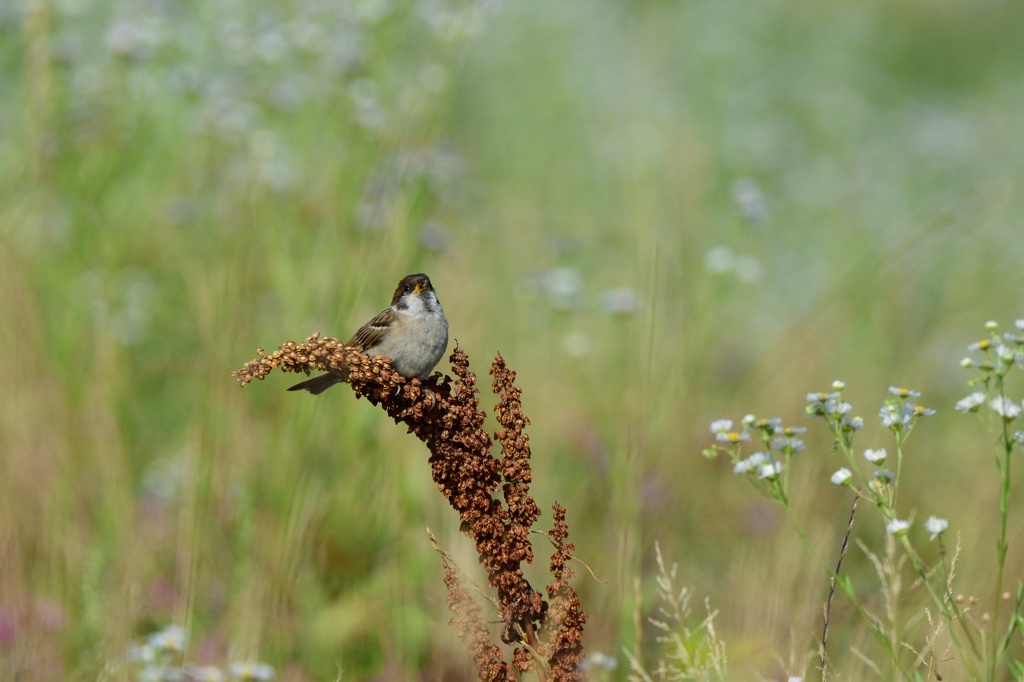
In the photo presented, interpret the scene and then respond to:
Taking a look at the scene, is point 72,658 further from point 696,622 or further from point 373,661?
point 696,622

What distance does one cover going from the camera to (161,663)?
2.59 m

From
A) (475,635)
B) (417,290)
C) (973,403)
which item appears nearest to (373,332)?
(417,290)

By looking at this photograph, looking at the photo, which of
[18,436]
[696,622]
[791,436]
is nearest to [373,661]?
[696,622]

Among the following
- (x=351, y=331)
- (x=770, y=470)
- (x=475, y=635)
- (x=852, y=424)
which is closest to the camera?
(x=475, y=635)

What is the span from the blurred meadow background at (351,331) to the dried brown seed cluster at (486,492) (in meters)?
0.39

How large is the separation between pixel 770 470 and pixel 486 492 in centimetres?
61

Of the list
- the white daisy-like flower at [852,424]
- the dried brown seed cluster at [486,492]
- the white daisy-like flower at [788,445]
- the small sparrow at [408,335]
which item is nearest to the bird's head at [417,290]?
the small sparrow at [408,335]

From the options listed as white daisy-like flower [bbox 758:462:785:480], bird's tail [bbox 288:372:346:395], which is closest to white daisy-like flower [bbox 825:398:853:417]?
white daisy-like flower [bbox 758:462:785:480]

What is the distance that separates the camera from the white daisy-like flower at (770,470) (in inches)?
74.4

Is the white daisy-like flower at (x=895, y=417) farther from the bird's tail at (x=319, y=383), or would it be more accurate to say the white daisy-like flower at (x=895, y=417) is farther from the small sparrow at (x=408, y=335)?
the bird's tail at (x=319, y=383)

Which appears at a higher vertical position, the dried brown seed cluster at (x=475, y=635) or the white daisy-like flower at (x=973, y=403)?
the white daisy-like flower at (x=973, y=403)

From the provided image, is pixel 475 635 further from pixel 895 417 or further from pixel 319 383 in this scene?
pixel 319 383

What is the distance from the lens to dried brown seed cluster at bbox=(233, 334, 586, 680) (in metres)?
1.78

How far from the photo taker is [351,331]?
3186 millimetres
